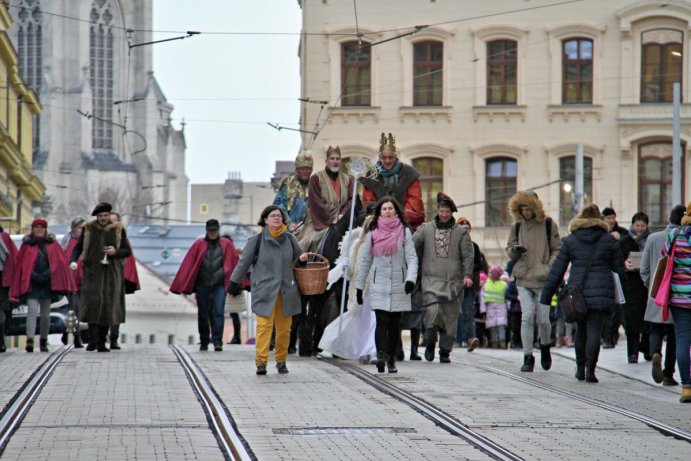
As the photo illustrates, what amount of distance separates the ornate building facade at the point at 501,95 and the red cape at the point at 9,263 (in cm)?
2347

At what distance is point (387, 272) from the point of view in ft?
50.9

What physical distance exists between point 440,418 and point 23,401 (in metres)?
3.28

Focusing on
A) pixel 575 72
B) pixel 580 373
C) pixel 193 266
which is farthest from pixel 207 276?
pixel 575 72

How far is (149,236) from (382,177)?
58477 millimetres

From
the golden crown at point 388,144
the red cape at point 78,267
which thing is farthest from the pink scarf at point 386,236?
the red cape at point 78,267

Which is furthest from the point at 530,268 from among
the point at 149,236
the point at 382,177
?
the point at 149,236

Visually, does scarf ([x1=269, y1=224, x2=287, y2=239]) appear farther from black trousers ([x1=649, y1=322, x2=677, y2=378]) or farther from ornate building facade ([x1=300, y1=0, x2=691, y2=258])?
ornate building facade ([x1=300, y1=0, x2=691, y2=258])

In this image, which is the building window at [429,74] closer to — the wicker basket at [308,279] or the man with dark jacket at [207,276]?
the man with dark jacket at [207,276]

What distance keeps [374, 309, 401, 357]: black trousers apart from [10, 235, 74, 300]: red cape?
6.17 meters

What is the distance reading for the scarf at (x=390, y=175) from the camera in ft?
60.2

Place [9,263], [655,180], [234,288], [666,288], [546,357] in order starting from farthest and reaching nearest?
[655,180]
[9,263]
[546,357]
[234,288]
[666,288]

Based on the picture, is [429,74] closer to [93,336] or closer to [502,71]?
[502,71]

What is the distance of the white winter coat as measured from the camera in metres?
15.4

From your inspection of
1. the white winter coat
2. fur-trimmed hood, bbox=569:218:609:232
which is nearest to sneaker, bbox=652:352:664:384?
fur-trimmed hood, bbox=569:218:609:232
